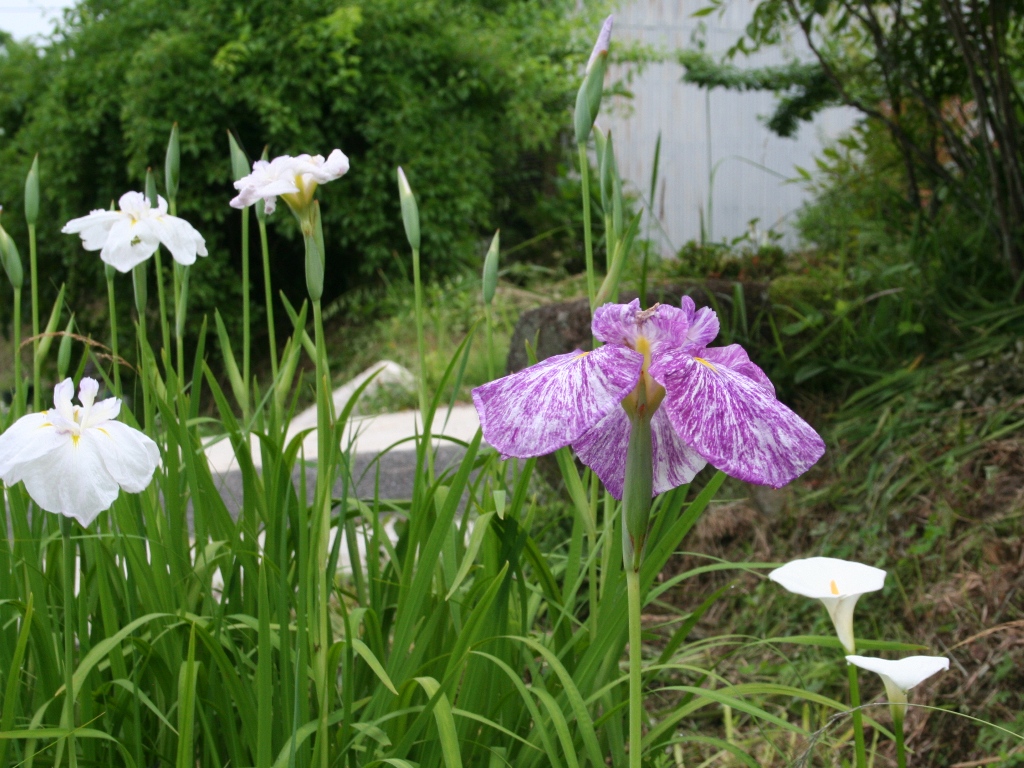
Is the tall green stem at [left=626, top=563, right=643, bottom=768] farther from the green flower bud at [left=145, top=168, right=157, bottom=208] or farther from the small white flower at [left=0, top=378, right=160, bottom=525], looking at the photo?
the green flower bud at [left=145, top=168, right=157, bottom=208]

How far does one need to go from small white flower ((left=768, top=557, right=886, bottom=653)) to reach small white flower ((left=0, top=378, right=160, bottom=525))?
60 cm

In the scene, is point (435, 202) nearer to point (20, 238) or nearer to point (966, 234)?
point (20, 238)

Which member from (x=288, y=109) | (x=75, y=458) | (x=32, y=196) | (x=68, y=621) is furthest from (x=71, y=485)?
(x=288, y=109)

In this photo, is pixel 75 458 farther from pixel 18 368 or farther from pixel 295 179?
pixel 18 368

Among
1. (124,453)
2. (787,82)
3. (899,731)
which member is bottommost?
(899,731)

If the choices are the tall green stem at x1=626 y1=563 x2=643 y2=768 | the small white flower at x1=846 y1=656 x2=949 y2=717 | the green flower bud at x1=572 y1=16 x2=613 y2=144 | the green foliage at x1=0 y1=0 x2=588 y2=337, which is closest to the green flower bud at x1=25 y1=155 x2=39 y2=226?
the green flower bud at x1=572 y1=16 x2=613 y2=144

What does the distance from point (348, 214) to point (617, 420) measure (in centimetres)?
553

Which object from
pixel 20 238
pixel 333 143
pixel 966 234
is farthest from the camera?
pixel 20 238

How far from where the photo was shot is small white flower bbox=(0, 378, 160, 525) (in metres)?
0.79

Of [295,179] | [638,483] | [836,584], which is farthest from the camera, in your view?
[295,179]

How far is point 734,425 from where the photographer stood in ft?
1.96

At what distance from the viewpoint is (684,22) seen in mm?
8531

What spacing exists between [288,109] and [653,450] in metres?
5.51

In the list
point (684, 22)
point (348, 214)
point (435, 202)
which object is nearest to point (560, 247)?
point (435, 202)
